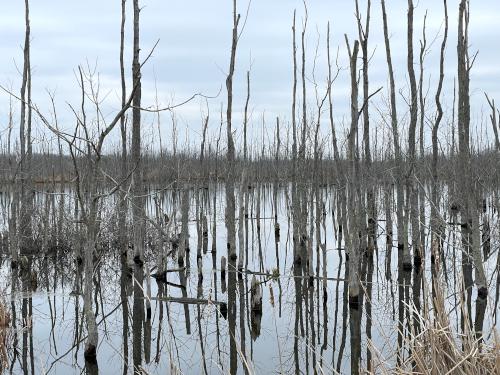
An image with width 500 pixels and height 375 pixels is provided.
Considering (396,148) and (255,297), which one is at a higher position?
(396,148)

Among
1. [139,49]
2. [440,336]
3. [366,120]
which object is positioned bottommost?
[440,336]

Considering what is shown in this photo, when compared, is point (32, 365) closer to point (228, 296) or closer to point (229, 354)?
point (229, 354)

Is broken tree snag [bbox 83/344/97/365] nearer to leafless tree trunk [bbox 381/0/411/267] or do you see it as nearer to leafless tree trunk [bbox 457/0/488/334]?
leafless tree trunk [bbox 457/0/488/334]

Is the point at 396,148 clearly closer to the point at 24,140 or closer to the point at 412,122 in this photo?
the point at 412,122

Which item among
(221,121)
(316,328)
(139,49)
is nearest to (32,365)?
(316,328)

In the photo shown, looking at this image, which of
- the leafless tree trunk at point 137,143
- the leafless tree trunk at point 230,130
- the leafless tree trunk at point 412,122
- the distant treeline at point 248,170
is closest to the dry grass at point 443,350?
the distant treeline at point 248,170

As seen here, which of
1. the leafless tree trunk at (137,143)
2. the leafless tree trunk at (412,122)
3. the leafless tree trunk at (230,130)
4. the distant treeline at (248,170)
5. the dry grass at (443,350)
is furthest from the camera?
the distant treeline at (248,170)

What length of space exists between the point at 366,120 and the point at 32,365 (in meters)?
6.16

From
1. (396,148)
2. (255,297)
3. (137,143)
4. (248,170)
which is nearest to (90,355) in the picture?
(255,297)

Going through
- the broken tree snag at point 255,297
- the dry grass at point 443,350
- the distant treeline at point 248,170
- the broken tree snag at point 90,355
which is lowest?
the broken tree snag at point 90,355

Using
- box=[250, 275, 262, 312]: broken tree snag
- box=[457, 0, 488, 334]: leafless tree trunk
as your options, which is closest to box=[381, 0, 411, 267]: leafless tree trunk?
box=[457, 0, 488, 334]: leafless tree trunk

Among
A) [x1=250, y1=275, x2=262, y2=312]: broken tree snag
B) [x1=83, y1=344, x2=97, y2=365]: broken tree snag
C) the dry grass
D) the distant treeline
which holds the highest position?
the distant treeline

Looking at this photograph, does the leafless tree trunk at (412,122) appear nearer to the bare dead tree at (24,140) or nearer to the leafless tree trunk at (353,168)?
the leafless tree trunk at (353,168)

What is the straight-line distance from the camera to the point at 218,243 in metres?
12.8
